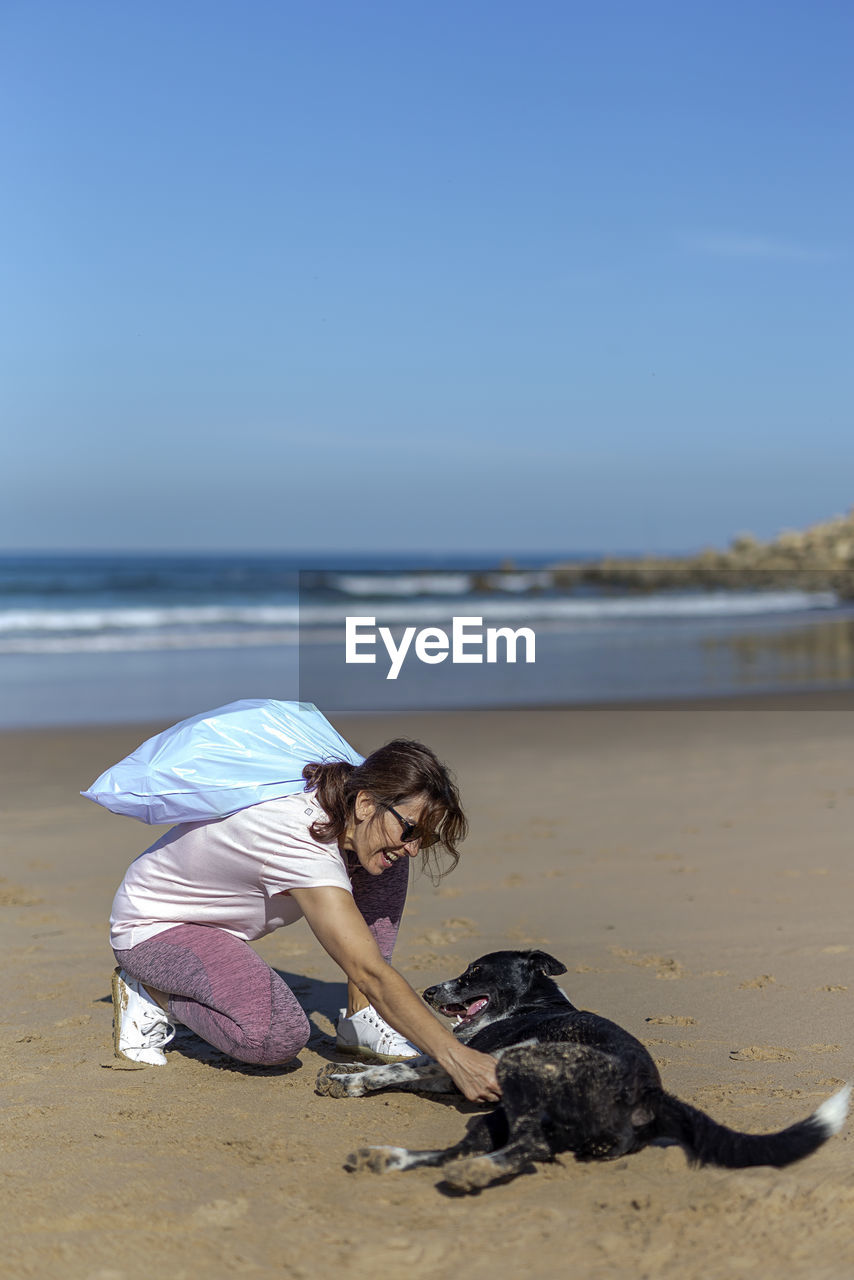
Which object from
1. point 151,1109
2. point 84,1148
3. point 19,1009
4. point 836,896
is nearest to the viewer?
point 84,1148

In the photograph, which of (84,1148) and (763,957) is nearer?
(84,1148)

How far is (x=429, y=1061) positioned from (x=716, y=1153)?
0.87 m

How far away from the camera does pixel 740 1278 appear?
7.30 feet

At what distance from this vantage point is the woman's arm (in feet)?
9.10

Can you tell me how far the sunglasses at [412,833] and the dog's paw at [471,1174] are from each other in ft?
2.69

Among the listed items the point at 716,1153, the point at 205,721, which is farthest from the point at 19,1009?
the point at 716,1153

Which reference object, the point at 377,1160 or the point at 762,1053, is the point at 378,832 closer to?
the point at 377,1160

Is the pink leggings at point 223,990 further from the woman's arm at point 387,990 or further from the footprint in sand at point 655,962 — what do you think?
the footprint in sand at point 655,962

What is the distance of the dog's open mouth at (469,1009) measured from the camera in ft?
11.1

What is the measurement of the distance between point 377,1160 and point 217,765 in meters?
1.14

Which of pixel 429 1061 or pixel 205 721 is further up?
pixel 205 721

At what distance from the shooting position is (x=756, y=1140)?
2.62 meters

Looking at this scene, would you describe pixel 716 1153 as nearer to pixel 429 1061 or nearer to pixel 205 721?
pixel 429 1061

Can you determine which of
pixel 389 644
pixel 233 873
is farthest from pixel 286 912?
pixel 389 644
